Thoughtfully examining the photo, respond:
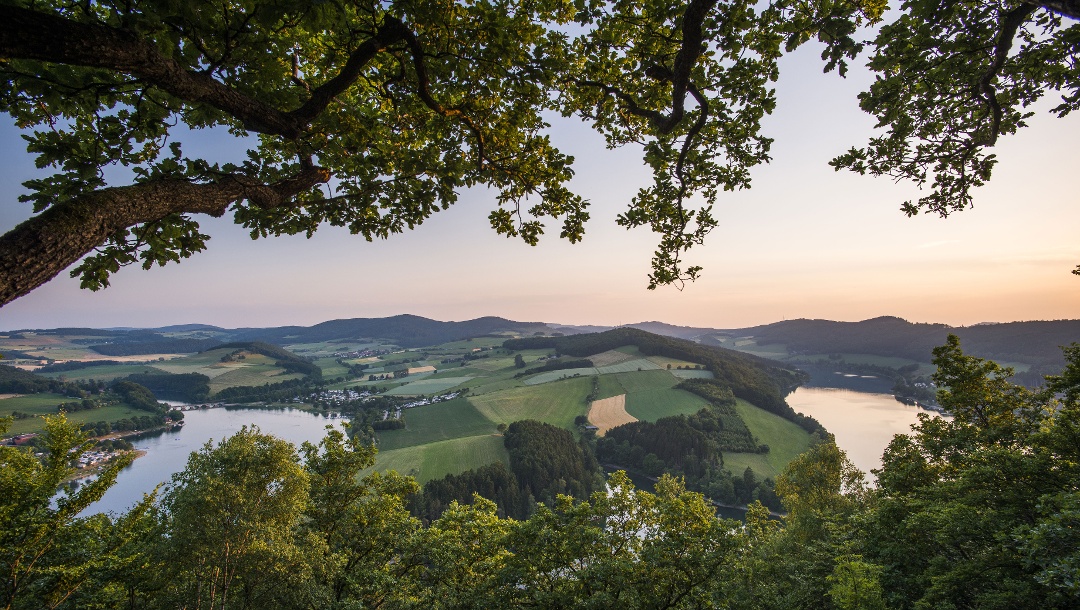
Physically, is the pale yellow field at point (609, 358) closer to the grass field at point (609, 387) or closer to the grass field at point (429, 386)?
the grass field at point (609, 387)

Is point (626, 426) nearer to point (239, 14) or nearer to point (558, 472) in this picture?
point (558, 472)

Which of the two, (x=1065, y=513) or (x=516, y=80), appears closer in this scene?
(x=516, y=80)

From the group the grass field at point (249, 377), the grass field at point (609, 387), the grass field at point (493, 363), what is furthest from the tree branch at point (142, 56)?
the grass field at point (249, 377)

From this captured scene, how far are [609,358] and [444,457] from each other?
87.3 m

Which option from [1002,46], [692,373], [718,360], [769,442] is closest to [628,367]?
[692,373]

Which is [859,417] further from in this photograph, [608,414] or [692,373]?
[608,414]

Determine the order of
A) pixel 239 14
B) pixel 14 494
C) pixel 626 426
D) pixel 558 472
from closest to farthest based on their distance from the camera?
1. pixel 239 14
2. pixel 14 494
3. pixel 558 472
4. pixel 626 426

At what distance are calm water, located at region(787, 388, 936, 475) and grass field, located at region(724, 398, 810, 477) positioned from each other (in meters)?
6.98

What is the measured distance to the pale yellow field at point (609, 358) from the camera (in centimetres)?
13735

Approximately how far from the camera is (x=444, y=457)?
221ft

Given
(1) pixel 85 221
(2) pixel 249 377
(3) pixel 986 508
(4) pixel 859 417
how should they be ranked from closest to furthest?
(1) pixel 85 221 < (3) pixel 986 508 < (4) pixel 859 417 < (2) pixel 249 377

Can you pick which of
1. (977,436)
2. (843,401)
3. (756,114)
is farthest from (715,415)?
(756,114)

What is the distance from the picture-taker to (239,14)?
135 inches

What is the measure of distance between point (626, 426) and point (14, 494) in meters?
83.1
